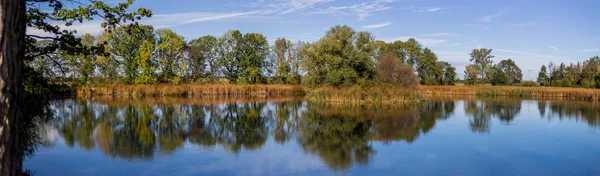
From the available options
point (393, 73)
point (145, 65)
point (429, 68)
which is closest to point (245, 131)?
point (393, 73)

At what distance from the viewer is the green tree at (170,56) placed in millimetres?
41625

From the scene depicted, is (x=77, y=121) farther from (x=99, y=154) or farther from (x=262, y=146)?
(x=262, y=146)

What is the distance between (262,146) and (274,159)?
1883 mm

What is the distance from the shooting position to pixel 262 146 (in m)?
11.9

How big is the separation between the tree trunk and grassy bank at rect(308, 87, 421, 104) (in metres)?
25.5

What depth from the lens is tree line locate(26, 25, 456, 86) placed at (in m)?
28.7

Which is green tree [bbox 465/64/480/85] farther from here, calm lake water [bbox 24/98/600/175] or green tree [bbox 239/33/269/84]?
calm lake water [bbox 24/98/600/175]

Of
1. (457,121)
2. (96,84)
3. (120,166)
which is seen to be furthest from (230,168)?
(96,84)

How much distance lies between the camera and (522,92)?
144ft

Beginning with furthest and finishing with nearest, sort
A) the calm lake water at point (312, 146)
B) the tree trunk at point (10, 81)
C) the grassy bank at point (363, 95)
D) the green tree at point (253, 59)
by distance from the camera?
1. the green tree at point (253, 59)
2. the grassy bank at point (363, 95)
3. the calm lake water at point (312, 146)
4. the tree trunk at point (10, 81)

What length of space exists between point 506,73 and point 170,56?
51730mm

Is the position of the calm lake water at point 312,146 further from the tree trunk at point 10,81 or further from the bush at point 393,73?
the bush at point 393,73

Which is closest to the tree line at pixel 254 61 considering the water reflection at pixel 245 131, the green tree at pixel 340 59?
the green tree at pixel 340 59

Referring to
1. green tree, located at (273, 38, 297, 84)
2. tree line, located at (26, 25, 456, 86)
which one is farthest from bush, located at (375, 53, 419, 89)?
green tree, located at (273, 38, 297, 84)
